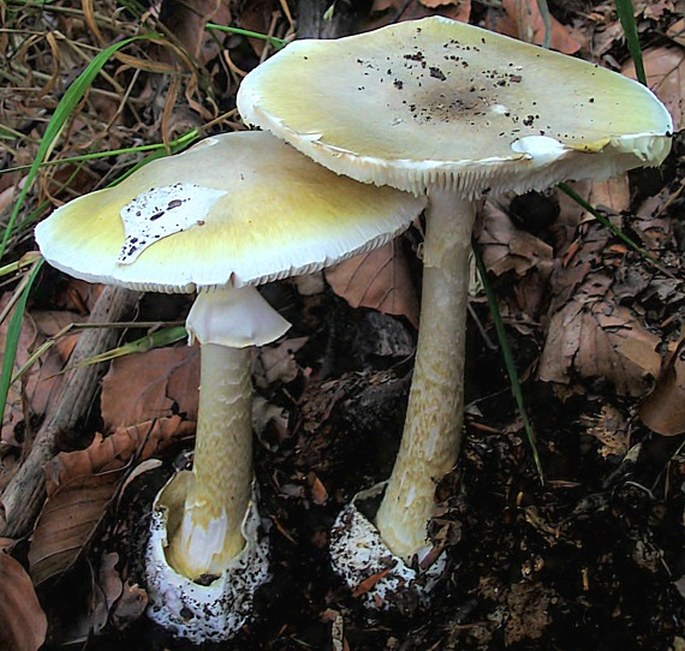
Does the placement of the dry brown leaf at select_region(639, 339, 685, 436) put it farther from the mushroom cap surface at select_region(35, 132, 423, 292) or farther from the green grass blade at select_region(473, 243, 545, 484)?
the mushroom cap surface at select_region(35, 132, 423, 292)

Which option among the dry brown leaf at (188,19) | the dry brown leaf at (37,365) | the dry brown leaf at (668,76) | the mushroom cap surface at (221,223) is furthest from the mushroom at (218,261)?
the dry brown leaf at (668,76)

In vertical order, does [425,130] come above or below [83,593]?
above

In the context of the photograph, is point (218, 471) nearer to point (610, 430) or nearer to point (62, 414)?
point (62, 414)

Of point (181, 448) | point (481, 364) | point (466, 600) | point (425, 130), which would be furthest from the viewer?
point (481, 364)

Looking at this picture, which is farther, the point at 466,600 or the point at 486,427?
the point at 486,427

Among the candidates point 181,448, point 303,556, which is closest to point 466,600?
point 303,556

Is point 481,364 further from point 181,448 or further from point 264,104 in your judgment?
point 264,104

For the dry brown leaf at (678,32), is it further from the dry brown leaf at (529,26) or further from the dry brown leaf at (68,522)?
the dry brown leaf at (68,522)

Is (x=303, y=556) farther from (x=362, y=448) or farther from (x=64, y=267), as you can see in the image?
(x=64, y=267)

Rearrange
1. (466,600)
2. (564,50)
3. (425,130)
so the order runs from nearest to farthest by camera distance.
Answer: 1. (425,130)
2. (466,600)
3. (564,50)

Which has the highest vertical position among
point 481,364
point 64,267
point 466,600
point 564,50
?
point 64,267
